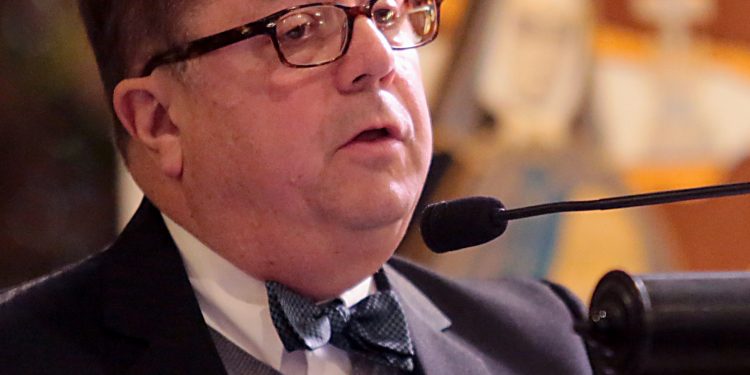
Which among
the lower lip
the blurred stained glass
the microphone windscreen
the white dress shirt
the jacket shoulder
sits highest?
the microphone windscreen

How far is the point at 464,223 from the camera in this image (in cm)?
105

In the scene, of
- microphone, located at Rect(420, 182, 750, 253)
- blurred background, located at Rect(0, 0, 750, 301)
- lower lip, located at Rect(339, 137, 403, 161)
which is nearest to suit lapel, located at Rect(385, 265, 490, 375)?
lower lip, located at Rect(339, 137, 403, 161)

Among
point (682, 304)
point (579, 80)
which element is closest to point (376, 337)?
point (682, 304)

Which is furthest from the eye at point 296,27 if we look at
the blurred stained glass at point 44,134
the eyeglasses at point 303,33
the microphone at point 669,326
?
the blurred stained glass at point 44,134

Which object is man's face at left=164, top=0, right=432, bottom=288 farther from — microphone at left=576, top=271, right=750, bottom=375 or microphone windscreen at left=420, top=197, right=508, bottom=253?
microphone at left=576, top=271, right=750, bottom=375

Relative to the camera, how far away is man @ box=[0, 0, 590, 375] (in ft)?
4.14

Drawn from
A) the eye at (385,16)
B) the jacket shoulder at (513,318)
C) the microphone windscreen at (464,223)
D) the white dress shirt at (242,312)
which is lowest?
the jacket shoulder at (513,318)

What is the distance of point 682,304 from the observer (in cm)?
83

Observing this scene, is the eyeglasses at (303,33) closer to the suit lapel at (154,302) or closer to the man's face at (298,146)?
the man's face at (298,146)

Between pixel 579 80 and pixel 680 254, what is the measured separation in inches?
21.4

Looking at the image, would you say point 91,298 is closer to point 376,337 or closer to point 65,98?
point 376,337

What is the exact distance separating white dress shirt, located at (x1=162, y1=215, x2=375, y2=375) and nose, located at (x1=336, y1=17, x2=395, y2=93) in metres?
0.29

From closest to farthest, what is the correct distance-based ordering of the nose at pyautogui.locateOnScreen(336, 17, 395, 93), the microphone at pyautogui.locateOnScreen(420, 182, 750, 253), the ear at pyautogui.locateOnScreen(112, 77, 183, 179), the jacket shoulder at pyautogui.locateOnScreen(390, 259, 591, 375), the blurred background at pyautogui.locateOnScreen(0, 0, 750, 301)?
the microphone at pyautogui.locateOnScreen(420, 182, 750, 253) < the nose at pyautogui.locateOnScreen(336, 17, 395, 93) < the ear at pyautogui.locateOnScreen(112, 77, 183, 179) < the jacket shoulder at pyautogui.locateOnScreen(390, 259, 591, 375) < the blurred background at pyautogui.locateOnScreen(0, 0, 750, 301)

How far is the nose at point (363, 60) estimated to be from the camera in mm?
1251
